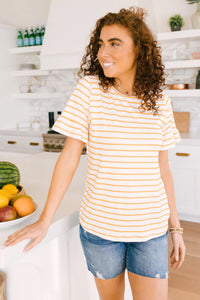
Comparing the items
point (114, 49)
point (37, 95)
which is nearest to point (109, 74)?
point (114, 49)

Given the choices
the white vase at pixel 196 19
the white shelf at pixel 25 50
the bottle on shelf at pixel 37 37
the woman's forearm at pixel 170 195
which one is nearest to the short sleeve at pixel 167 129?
the woman's forearm at pixel 170 195

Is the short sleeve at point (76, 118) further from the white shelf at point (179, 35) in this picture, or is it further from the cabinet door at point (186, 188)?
the white shelf at point (179, 35)

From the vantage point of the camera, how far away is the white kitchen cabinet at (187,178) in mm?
3551

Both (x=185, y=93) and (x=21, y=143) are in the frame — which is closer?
(x=185, y=93)

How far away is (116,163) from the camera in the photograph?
1142 mm

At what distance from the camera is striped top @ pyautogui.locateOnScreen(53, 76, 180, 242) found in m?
1.15

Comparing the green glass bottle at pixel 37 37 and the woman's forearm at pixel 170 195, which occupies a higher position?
the green glass bottle at pixel 37 37

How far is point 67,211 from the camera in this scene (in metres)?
1.42

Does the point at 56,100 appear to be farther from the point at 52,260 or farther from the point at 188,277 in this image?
the point at 52,260

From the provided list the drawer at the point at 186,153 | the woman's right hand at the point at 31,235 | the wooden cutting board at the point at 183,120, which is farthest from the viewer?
the wooden cutting board at the point at 183,120

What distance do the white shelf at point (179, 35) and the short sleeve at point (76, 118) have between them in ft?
9.78

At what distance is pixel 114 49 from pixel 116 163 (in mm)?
416

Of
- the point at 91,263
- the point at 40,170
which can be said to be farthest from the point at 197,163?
the point at 91,263

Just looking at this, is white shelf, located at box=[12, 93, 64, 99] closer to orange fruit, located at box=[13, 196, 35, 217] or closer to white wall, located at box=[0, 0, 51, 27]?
white wall, located at box=[0, 0, 51, 27]
